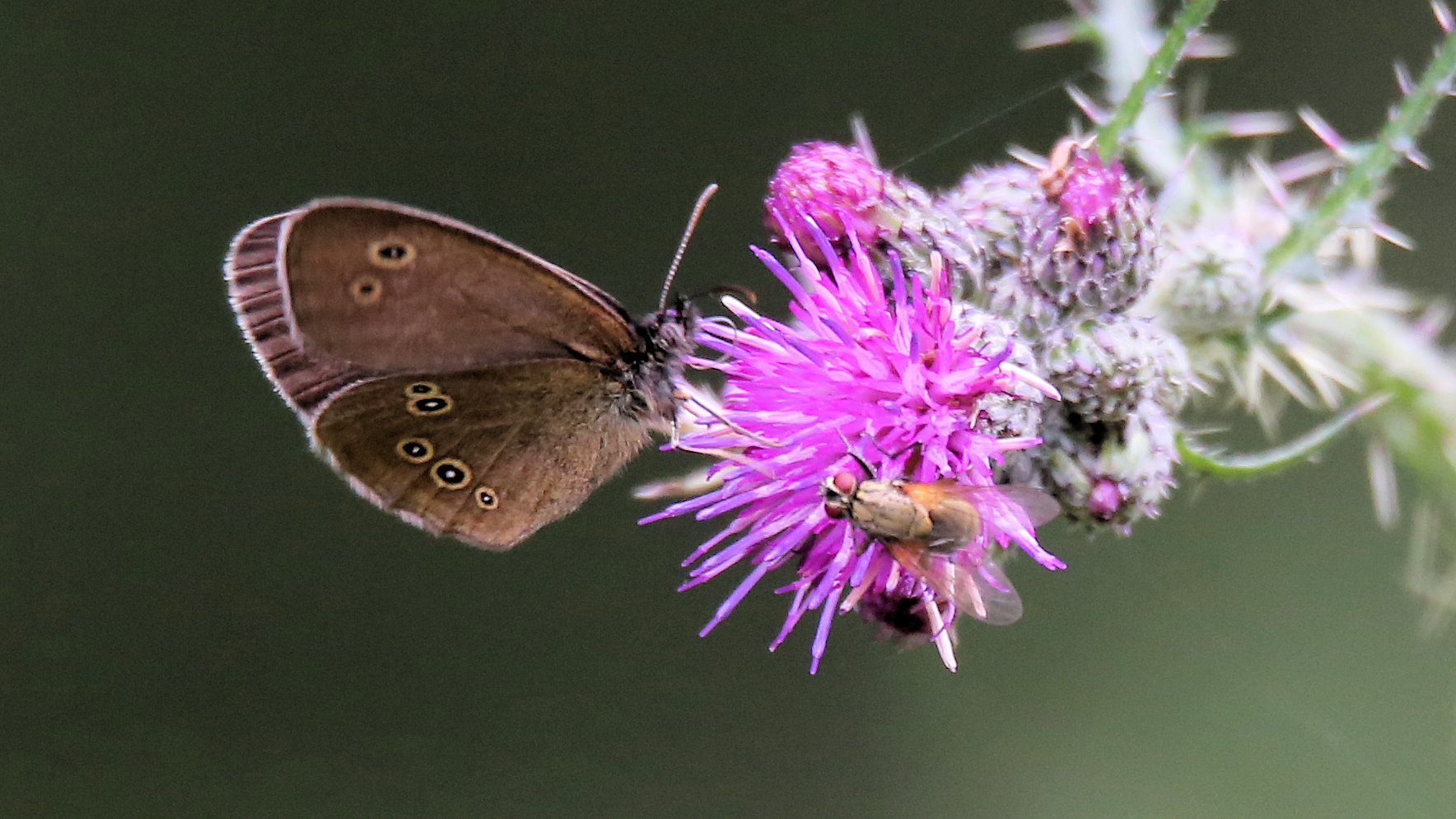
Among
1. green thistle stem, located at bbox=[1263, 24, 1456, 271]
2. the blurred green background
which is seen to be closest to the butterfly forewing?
green thistle stem, located at bbox=[1263, 24, 1456, 271]

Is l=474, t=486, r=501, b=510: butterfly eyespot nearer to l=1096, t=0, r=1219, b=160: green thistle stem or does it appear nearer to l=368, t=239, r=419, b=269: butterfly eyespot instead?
l=368, t=239, r=419, b=269: butterfly eyespot

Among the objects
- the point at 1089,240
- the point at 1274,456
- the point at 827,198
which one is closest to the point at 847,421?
the point at 827,198

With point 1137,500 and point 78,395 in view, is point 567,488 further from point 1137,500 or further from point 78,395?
point 78,395

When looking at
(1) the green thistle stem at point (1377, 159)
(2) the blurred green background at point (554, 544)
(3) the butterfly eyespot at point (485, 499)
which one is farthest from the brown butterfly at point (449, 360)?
(2) the blurred green background at point (554, 544)

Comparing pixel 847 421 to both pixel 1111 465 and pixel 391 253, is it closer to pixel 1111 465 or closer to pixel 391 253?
pixel 1111 465

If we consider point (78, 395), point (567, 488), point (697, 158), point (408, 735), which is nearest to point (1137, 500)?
point (567, 488)

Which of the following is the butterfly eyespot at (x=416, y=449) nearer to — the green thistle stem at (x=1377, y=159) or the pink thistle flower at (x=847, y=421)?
the pink thistle flower at (x=847, y=421)
